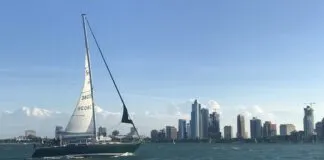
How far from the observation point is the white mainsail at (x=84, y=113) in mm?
93938

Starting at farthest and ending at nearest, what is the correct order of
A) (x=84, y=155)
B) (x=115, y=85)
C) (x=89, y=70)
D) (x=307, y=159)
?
(x=307, y=159) < (x=115, y=85) < (x=89, y=70) < (x=84, y=155)

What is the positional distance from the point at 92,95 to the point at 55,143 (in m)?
9.91

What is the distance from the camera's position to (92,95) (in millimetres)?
94438

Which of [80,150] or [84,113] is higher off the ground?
[84,113]

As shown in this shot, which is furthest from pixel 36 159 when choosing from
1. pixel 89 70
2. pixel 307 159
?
pixel 307 159

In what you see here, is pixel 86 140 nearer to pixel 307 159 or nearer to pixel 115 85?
pixel 115 85

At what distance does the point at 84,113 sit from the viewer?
94.3 meters

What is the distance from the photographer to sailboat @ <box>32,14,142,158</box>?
296ft

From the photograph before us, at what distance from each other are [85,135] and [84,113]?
3626 millimetres

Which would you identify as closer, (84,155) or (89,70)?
(84,155)

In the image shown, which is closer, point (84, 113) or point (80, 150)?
point (80, 150)

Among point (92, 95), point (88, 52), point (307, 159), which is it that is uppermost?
point (88, 52)

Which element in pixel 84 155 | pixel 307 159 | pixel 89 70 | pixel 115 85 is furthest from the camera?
pixel 307 159

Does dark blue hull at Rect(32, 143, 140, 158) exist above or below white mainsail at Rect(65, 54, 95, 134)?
below
